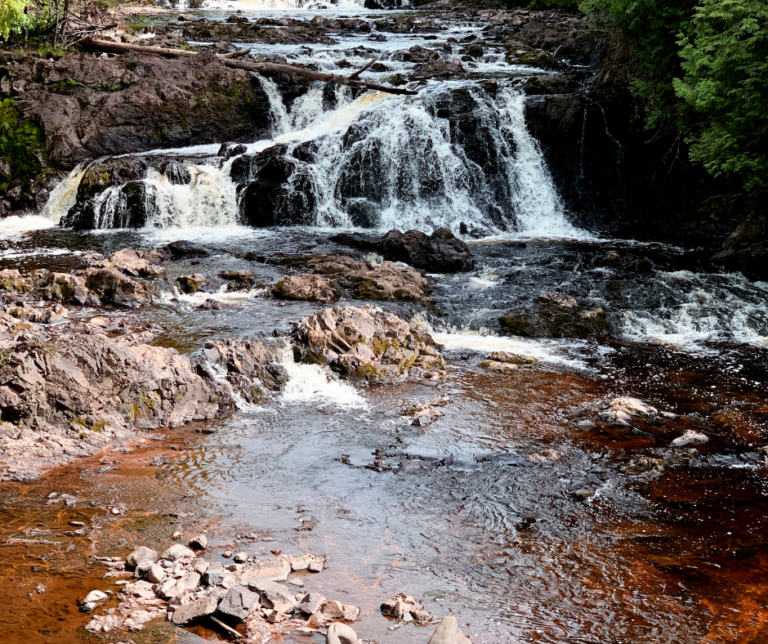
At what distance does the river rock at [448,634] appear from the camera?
5117 mm

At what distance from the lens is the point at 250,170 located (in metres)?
21.0

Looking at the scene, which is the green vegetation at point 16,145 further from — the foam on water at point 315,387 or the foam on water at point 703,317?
the foam on water at point 703,317

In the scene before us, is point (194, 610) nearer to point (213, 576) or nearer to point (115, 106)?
point (213, 576)

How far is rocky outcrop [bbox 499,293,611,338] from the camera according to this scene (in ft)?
44.2

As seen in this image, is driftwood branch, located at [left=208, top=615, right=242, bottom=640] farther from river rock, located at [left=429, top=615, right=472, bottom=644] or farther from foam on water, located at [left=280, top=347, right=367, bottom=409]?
foam on water, located at [left=280, top=347, right=367, bottom=409]

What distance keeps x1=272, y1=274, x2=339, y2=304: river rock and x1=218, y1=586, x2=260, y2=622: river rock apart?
9.17 meters

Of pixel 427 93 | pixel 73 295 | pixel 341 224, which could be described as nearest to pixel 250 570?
pixel 73 295

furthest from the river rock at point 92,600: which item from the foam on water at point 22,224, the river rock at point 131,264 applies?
the foam on water at point 22,224

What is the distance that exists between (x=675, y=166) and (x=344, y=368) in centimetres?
1429

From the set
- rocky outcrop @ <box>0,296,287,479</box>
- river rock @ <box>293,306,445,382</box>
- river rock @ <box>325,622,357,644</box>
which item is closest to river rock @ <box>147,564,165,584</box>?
river rock @ <box>325,622,357,644</box>

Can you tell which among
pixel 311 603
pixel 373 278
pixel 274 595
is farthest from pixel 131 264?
pixel 311 603

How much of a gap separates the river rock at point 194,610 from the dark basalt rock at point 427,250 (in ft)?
39.4

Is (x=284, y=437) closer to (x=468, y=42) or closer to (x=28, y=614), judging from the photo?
(x=28, y=614)

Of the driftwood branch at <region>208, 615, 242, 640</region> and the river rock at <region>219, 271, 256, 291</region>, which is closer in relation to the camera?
the driftwood branch at <region>208, 615, 242, 640</region>
